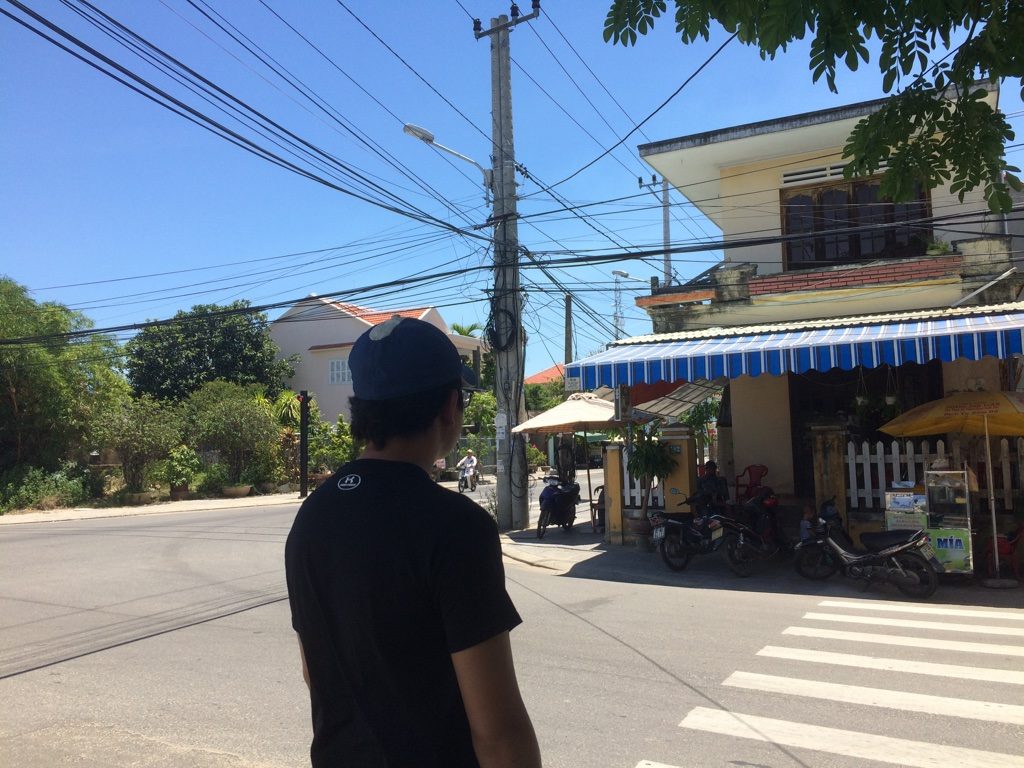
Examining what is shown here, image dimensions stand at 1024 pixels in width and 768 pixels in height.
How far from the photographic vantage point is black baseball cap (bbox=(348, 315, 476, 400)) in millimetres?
1732

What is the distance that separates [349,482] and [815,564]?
33.3ft

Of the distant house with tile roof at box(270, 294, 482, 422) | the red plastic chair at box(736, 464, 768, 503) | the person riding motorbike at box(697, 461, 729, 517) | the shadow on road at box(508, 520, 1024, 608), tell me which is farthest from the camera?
the distant house with tile roof at box(270, 294, 482, 422)

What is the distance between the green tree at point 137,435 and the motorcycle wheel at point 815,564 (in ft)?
72.5

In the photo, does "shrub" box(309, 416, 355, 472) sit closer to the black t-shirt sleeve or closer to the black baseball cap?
the black baseball cap

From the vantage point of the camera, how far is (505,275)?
52.9 ft

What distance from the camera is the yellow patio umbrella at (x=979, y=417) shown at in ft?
32.8

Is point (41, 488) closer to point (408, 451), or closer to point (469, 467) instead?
point (469, 467)

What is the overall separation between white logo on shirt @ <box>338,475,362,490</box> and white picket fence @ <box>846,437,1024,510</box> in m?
11.2

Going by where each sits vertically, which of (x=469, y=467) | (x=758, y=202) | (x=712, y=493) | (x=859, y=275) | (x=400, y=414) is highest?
(x=758, y=202)

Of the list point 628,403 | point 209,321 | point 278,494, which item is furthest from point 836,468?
point 209,321

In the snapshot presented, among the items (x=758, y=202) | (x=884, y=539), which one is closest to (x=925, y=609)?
(x=884, y=539)

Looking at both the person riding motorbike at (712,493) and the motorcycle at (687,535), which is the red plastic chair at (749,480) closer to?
the person riding motorbike at (712,493)

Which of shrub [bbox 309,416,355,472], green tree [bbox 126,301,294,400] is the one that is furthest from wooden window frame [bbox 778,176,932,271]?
green tree [bbox 126,301,294,400]

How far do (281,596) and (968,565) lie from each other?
842 centimetres
